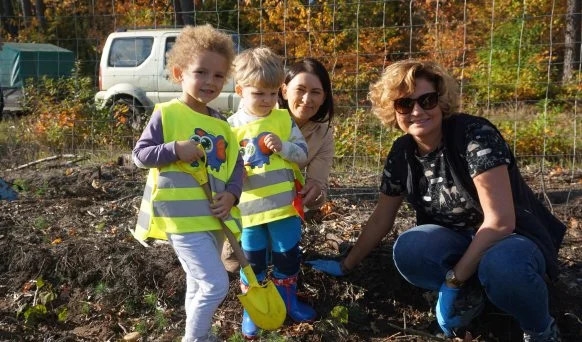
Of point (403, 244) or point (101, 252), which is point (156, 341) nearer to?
point (101, 252)

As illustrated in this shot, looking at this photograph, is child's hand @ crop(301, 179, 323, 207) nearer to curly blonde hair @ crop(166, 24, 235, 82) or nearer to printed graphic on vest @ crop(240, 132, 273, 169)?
printed graphic on vest @ crop(240, 132, 273, 169)

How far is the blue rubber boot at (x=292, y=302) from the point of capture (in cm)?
296

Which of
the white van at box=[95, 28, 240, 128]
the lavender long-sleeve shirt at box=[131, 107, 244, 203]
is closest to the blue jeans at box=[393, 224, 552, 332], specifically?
the lavender long-sleeve shirt at box=[131, 107, 244, 203]

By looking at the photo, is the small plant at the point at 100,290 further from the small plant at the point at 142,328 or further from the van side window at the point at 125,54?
the van side window at the point at 125,54

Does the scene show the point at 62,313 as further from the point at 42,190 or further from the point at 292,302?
the point at 42,190

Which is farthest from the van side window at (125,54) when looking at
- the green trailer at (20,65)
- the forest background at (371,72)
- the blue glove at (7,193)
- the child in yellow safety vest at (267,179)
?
the child in yellow safety vest at (267,179)

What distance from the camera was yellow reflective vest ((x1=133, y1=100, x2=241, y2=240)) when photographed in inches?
98.3

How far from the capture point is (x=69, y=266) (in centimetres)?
344

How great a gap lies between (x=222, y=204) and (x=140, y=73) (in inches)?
293

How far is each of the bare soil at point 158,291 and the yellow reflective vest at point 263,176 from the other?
20.3 inches

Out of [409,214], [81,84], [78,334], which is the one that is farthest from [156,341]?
[81,84]

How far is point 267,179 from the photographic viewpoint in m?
2.88

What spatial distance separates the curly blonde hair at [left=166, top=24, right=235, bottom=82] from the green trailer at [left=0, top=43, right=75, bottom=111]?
11.4 metres

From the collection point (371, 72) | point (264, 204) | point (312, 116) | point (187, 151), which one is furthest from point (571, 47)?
point (187, 151)
